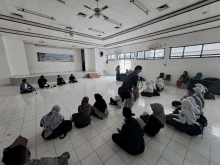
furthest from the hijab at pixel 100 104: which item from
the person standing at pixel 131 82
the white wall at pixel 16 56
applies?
the white wall at pixel 16 56

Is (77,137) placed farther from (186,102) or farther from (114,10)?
(114,10)

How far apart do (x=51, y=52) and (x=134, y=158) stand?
12.2m

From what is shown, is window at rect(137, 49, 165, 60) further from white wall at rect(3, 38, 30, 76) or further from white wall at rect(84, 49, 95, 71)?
white wall at rect(3, 38, 30, 76)

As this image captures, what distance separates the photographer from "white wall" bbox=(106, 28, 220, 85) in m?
5.35

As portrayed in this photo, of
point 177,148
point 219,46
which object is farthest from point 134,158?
point 219,46

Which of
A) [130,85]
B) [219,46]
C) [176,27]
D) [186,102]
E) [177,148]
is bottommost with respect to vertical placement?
[177,148]

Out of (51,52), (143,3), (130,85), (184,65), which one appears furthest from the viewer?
(51,52)

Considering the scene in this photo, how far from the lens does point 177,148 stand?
1857mm

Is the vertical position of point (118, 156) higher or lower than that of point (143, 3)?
lower

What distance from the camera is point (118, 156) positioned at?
66.9 inches

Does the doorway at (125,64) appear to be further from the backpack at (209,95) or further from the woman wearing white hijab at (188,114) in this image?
the woman wearing white hijab at (188,114)

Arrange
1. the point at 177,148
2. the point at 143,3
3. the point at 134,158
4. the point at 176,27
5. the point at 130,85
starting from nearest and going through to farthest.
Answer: the point at 134,158 → the point at 177,148 → the point at 130,85 → the point at 143,3 → the point at 176,27

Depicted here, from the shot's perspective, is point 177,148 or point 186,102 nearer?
point 177,148

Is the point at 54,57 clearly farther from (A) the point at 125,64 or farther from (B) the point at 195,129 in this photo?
(B) the point at 195,129
